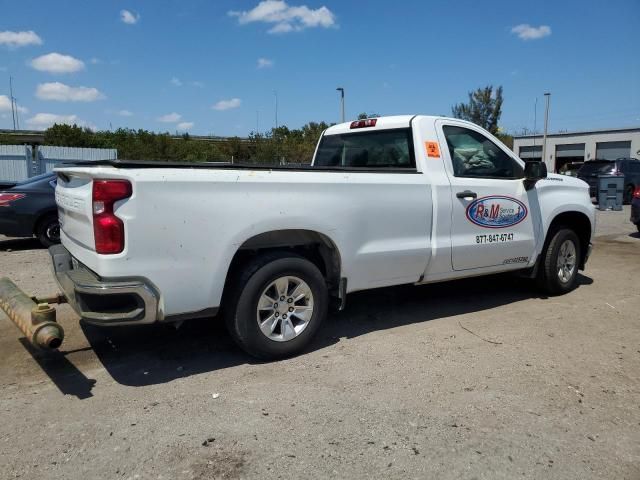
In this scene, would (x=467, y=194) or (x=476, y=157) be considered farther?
(x=476, y=157)

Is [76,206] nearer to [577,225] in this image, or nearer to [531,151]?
[577,225]

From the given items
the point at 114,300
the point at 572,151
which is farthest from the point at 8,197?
the point at 572,151

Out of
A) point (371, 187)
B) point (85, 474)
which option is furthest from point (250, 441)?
point (371, 187)

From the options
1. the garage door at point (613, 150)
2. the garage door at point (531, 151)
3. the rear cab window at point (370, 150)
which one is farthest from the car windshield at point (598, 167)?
the garage door at point (531, 151)

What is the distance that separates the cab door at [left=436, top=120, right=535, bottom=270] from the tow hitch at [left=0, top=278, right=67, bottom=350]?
3.47 metres

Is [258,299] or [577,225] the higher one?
[577,225]

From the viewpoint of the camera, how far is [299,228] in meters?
4.12

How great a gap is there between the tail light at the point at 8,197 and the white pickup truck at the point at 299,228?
5.62 m

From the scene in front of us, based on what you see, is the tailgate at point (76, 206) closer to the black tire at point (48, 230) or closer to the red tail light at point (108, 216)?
the red tail light at point (108, 216)

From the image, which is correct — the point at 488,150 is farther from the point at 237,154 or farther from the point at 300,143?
the point at 237,154

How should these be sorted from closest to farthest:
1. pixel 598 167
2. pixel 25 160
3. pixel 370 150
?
pixel 370 150
pixel 598 167
pixel 25 160

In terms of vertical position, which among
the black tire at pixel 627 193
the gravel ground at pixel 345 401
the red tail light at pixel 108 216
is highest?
the red tail light at pixel 108 216

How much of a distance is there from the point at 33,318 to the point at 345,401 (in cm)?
218

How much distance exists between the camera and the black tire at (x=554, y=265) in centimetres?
612
